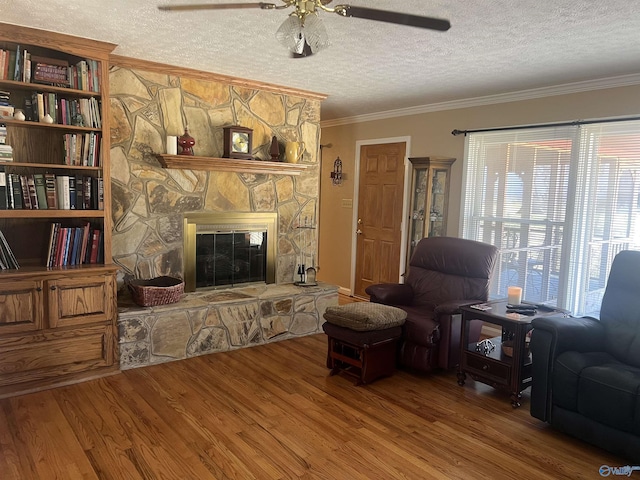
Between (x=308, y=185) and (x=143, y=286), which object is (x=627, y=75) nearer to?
(x=308, y=185)

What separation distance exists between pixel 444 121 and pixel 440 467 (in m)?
3.71

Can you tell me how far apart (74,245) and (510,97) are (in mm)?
4038

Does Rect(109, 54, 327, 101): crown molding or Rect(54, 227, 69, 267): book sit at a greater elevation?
Rect(109, 54, 327, 101): crown molding

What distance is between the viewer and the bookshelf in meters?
3.14

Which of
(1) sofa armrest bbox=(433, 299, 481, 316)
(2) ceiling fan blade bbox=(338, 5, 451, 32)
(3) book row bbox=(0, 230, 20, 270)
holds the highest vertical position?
(2) ceiling fan blade bbox=(338, 5, 451, 32)

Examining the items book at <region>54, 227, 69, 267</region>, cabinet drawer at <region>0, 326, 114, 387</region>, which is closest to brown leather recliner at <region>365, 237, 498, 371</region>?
cabinet drawer at <region>0, 326, 114, 387</region>

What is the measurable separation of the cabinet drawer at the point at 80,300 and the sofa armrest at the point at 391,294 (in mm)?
2103

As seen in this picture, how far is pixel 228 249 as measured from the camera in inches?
179

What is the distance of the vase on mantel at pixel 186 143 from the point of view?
13.4ft

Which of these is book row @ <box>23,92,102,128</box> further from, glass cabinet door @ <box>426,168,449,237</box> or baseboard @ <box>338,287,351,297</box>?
baseboard @ <box>338,287,351,297</box>

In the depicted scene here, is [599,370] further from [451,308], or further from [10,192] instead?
[10,192]

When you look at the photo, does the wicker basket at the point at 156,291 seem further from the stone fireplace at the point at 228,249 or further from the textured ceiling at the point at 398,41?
the textured ceiling at the point at 398,41

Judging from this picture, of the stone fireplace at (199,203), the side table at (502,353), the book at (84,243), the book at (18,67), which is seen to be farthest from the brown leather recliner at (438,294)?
the book at (18,67)

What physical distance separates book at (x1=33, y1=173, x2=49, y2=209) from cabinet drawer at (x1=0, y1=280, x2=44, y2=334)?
22.6 inches
